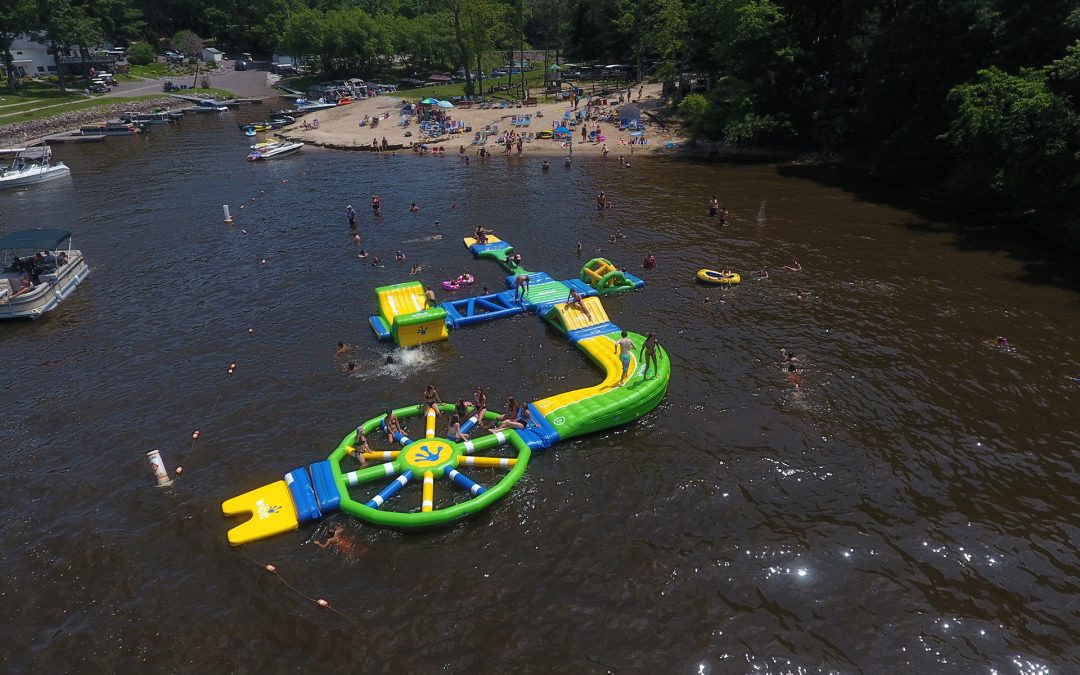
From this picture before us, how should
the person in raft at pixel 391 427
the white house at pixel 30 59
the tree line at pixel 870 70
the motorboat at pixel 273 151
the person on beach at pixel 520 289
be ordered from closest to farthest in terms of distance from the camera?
1. the person in raft at pixel 391 427
2. the person on beach at pixel 520 289
3. the tree line at pixel 870 70
4. the motorboat at pixel 273 151
5. the white house at pixel 30 59

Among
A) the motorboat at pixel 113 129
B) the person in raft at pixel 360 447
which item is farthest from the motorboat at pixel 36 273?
the motorboat at pixel 113 129

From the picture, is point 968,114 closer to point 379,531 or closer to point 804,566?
point 804,566

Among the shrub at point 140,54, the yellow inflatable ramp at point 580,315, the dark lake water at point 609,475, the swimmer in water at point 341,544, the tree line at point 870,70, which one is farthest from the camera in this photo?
the shrub at point 140,54

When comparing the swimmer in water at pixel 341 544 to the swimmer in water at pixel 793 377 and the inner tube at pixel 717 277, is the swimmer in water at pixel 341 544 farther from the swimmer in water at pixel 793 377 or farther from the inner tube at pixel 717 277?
the inner tube at pixel 717 277

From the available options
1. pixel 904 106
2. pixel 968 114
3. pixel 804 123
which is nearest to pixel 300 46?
pixel 804 123

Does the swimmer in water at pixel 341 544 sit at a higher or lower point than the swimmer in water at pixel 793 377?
lower

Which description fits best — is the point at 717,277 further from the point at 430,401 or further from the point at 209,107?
the point at 209,107

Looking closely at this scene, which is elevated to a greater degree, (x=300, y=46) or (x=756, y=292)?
(x=300, y=46)
